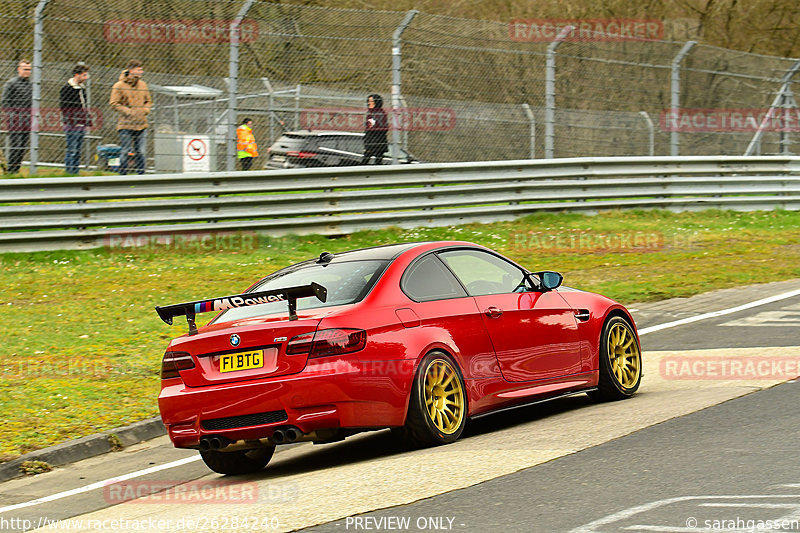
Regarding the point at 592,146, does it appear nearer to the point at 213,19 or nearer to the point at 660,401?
the point at 213,19

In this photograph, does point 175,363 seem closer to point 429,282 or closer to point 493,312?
point 429,282

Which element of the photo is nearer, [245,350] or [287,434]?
[287,434]

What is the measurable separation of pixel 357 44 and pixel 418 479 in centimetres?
1212

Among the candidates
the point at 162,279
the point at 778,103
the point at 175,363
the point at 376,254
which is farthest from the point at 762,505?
the point at 778,103

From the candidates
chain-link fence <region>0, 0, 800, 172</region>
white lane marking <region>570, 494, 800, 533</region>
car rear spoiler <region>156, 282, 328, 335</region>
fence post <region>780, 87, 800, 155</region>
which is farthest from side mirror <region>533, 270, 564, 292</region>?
fence post <region>780, 87, 800, 155</region>

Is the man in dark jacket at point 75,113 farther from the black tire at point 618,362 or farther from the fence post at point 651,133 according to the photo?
the fence post at point 651,133

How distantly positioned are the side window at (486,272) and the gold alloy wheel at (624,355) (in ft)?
2.91

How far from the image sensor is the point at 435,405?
285 inches

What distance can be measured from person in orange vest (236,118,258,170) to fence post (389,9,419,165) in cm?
227

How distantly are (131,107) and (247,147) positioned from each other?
188 centimetres

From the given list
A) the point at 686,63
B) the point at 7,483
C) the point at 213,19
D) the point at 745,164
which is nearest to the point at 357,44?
the point at 213,19

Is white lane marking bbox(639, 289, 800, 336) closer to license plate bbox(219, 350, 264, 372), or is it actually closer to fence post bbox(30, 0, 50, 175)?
license plate bbox(219, 350, 264, 372)

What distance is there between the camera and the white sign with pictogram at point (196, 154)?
16.7 m

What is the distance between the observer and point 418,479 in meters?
6.25
